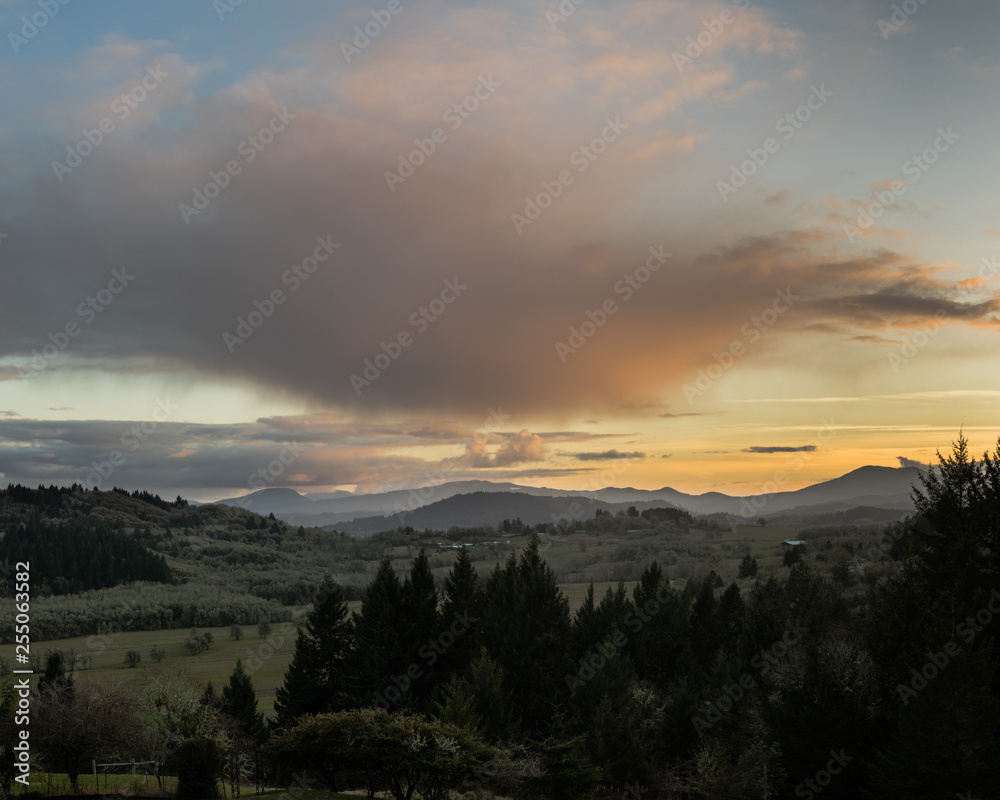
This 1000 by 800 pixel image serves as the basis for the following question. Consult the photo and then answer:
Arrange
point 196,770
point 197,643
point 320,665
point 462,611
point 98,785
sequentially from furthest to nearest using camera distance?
point 197,643, point 462,611, point 320,665, point 98,785, point 196,770

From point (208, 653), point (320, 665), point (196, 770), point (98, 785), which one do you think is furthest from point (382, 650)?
point (208, 653)

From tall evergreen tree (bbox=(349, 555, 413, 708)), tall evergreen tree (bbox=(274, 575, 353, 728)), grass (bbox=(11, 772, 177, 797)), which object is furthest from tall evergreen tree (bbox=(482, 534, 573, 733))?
grass (bbox=(11, 772, 177, 797))

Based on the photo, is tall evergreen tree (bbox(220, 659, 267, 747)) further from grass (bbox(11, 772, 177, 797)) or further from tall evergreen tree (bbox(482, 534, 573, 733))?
tall evergreen tree (bbox(482, 534, 573, 733))

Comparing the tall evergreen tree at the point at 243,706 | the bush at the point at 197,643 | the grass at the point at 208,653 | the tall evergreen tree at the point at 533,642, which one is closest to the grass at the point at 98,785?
the tall evergreen tree at the point at 243,706

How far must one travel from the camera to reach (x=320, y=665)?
6275 cm

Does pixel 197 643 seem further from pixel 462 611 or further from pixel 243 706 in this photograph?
pixel 462 611

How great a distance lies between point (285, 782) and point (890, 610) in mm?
42554

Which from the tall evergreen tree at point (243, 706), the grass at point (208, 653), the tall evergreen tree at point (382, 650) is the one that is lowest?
the grass at point (208, 653)

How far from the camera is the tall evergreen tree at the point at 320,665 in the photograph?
60.6m

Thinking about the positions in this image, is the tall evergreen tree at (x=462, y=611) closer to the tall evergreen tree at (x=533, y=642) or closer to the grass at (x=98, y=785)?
the tall evergreen tree at (x=533, y=642)

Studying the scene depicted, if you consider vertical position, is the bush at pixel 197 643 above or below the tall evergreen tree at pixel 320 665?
below

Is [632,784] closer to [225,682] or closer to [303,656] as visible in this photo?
[303,656]

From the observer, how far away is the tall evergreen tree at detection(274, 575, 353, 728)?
60.6 m

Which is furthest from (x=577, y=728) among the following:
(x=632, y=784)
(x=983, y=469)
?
(x=983, y=469)
